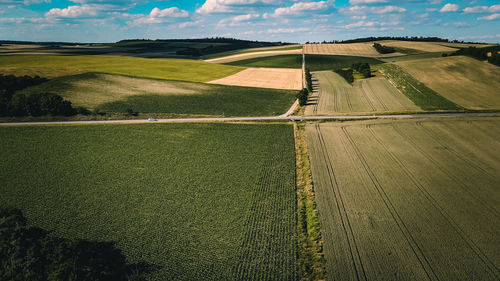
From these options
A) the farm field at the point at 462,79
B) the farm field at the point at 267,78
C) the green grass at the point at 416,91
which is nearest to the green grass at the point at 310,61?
the farm field at the point at 267,78

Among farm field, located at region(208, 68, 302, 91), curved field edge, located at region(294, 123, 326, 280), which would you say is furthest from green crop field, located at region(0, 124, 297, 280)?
farm field, located at region(208, 68, 302, 91)

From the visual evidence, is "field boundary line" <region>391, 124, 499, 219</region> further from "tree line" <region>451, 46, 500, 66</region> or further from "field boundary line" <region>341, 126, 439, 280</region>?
"tree line" <region>451, 46, 500, 66</region>

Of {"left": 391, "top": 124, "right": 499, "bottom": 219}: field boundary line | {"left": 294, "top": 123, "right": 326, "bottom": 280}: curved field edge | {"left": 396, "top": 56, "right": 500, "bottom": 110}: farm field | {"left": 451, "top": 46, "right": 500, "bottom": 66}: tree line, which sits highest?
{"left": 451, "top": 46, "right": 500, "bottom": 66}: tree line

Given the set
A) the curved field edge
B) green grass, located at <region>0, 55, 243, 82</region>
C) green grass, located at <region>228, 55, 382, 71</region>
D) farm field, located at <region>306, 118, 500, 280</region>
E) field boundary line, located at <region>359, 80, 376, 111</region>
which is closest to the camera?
the curved field edge

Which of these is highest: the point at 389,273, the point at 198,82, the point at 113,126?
the point at 198,82

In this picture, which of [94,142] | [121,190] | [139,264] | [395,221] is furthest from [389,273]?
[94,142]

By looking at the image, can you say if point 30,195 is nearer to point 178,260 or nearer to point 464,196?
point 178,260

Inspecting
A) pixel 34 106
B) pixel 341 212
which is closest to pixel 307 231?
pixel 341 212
